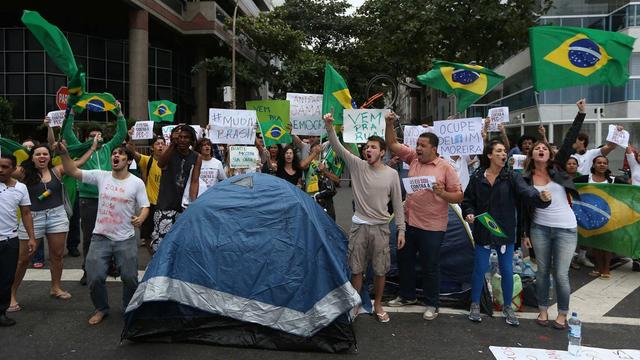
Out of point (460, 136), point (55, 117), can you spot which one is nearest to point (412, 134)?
point (460, 136)

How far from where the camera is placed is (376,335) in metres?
4.53

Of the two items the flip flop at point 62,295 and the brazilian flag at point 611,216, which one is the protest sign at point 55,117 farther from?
the brazilian flag at point 611,216

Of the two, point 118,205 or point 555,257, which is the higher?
point 118,205

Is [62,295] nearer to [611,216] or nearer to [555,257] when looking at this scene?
[555,257]

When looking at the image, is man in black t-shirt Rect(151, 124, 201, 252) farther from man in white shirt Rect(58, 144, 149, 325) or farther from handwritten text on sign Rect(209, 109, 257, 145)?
handwritten text on sign Rect(209, 109, 257, 145)

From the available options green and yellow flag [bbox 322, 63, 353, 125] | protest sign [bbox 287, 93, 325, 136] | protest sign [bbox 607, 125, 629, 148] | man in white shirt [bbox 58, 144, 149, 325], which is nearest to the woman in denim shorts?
man in white shirt [bbox 58, 144, 149, 325]

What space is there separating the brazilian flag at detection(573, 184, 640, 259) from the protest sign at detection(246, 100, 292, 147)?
4502mm

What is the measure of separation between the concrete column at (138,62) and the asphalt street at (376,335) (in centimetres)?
2003

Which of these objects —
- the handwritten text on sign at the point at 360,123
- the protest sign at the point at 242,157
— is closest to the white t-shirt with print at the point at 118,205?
the handwritten text on sign at the point at 360,123

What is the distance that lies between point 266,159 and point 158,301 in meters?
3.78

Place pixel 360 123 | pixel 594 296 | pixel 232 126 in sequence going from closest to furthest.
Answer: pixel 594 296
pixel 360 123
pixel 232 126

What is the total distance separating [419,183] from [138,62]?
22.4 meters

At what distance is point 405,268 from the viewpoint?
5.27 meters

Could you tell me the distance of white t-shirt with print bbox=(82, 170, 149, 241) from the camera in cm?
461
